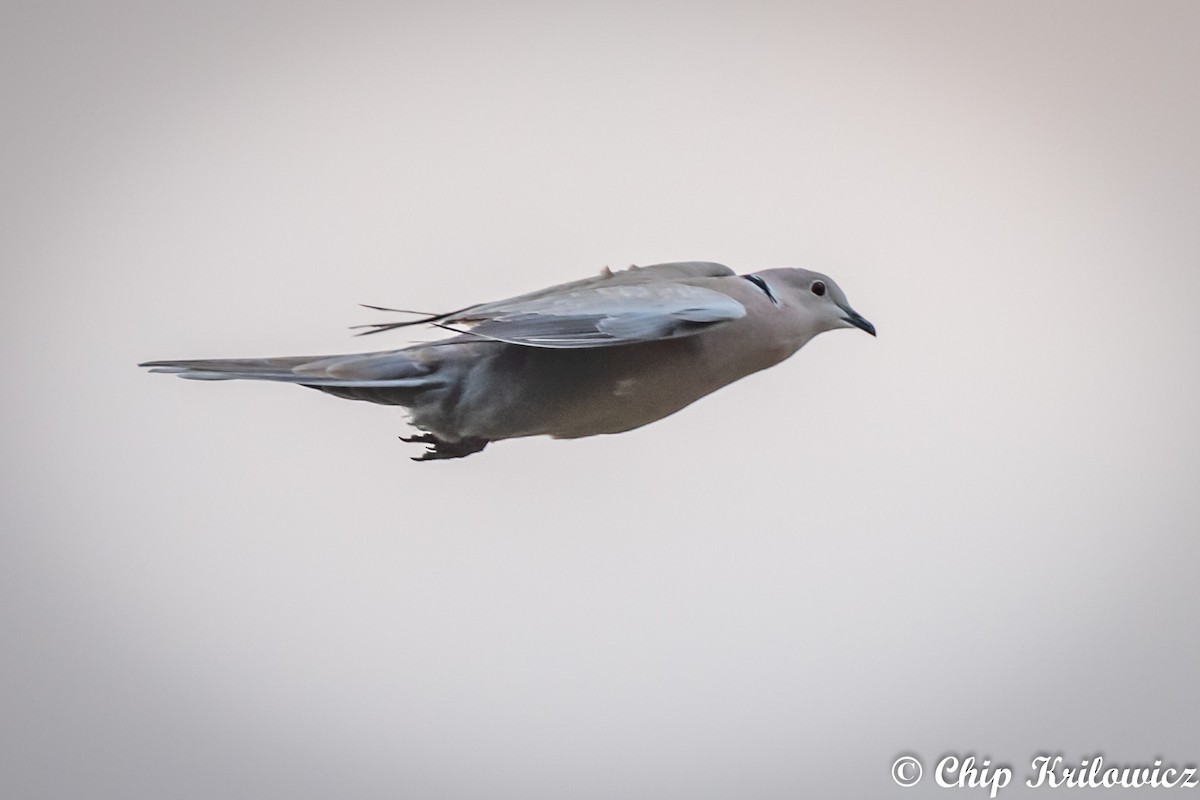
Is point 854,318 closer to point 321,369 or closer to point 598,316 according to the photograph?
point 598,316

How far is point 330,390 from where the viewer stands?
1105 mm

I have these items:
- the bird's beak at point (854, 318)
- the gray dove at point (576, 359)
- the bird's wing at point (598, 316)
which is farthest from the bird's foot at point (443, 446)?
the bird's beak at point (854, 318)

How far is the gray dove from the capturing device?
1.03 metres

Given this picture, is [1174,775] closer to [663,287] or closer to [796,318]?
[796,318]

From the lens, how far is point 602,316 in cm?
102

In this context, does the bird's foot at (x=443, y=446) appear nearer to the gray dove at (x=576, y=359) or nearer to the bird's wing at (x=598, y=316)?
the gray dove at (x=576, y=359)

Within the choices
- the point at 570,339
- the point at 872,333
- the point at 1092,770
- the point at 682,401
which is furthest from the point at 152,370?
the point at 1092,770

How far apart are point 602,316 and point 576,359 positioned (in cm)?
9

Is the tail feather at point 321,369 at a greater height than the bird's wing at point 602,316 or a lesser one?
lesser

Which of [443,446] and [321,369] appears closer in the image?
[321,369]

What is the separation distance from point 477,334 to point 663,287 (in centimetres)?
18

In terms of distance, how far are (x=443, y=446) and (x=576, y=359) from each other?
0.71 ft

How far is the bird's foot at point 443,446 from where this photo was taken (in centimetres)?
124

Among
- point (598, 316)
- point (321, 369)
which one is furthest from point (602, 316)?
point (321, 369)
